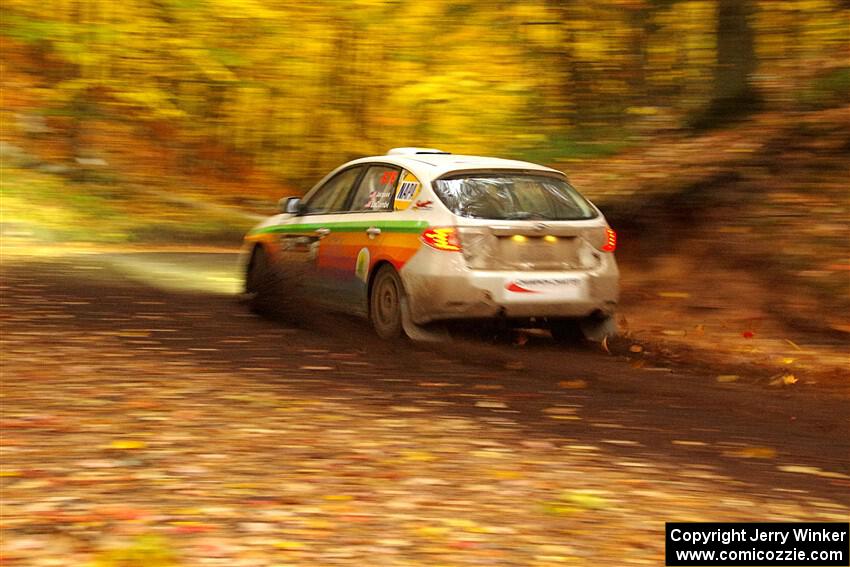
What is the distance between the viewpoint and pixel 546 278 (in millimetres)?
10047

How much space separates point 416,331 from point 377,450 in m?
3.55

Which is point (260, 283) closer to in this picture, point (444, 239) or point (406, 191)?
point (406, 191)

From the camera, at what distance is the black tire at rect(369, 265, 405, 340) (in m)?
10.3

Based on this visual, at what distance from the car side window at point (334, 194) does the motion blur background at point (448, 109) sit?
367 cm

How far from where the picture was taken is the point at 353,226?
1109cm

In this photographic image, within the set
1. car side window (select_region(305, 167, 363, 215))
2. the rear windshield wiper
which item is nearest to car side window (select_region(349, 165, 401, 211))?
car side window (select_region(305, 167, 363, 215))

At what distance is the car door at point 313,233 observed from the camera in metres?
11.6


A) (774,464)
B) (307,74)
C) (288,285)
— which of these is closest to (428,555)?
(774,464)

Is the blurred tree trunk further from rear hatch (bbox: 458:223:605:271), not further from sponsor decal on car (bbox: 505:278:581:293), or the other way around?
sponsor decal on car (bbox: 505:278:581:293)

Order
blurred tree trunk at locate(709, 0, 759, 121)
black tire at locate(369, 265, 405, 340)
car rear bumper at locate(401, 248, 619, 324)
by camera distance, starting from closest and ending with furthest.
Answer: car rear bumper at locate(401, 248, 619, 324)
black tire at locate(369, 265, 405, 340)
blurred tree trunk at locate(709, 0, 759, 121)

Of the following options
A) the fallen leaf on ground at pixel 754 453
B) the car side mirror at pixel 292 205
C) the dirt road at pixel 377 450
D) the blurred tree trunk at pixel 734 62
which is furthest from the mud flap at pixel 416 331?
the blurred tree trunk at pixel 734 62

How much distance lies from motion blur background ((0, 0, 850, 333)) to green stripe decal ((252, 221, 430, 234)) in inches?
152

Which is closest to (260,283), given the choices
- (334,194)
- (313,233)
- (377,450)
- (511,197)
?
(313,233)

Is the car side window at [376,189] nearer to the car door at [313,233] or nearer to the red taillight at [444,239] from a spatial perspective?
the car door at [313,233]
